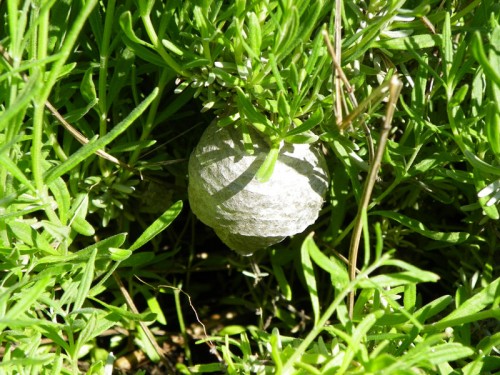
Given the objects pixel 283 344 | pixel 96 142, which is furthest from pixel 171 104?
pixel 283 344

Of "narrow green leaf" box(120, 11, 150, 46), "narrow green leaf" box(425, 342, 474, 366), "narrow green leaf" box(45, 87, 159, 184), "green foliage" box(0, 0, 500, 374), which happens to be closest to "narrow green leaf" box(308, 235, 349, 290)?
"green foliage" box(0, 0, 500, 374)

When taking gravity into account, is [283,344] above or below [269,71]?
below

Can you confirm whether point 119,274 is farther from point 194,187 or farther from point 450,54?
point 450,54

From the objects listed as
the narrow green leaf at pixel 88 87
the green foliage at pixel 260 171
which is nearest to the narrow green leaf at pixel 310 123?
the green foliage at pixel 260 171

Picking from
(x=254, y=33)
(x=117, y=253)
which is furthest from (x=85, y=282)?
(x=254, y=33)

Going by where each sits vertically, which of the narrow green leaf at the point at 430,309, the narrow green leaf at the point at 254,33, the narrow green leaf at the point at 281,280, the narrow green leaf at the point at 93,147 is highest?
the narrow green leaf at the point at 254,33

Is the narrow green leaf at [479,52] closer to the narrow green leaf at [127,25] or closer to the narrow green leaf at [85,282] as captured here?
the narrow green leaf at [127,25]

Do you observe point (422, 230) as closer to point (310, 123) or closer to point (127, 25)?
point (310, 123)
